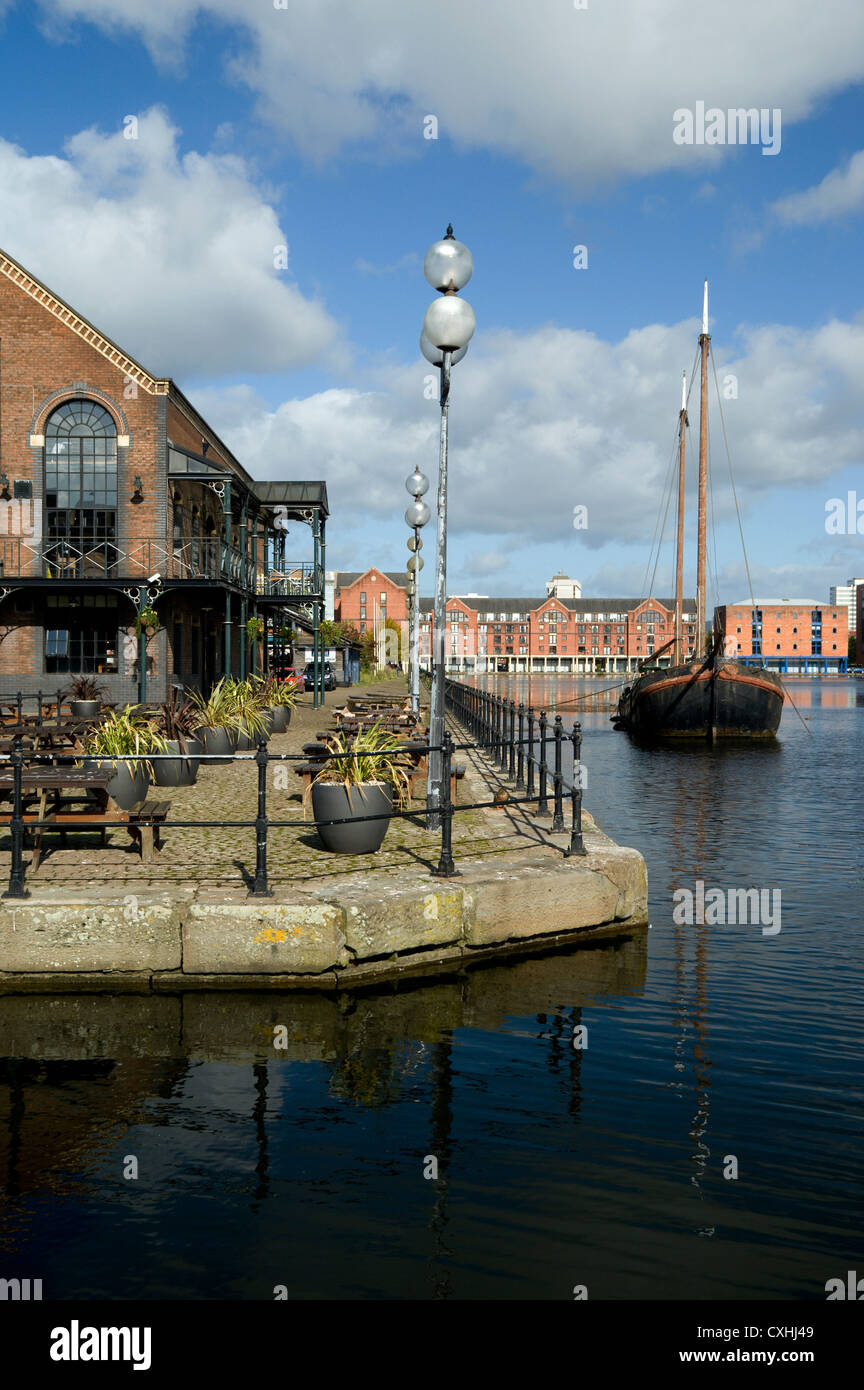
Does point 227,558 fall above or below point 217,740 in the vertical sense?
above

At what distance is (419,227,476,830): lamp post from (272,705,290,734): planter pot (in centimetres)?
1028

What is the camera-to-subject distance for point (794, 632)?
179 meters

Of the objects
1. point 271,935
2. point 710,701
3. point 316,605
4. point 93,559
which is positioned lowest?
point 271,935

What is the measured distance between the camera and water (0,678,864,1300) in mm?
3896

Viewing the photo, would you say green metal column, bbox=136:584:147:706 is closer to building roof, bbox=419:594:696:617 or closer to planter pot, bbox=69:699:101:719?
planter pot, bbox=69:699:101:719

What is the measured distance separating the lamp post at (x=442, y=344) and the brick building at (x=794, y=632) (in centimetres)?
17492

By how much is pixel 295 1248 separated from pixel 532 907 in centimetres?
397

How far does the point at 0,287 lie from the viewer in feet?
78.4

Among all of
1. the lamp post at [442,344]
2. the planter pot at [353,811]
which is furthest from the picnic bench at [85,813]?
the lamp post at [442,344]

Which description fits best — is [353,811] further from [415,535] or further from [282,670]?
[282,670]

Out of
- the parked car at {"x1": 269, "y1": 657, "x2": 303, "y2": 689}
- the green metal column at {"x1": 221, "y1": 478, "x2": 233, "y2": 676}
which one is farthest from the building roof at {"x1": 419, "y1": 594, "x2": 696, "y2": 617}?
the green metal column at {"x1": 221, "y1": 478, "x2": 233, "y2": 676}

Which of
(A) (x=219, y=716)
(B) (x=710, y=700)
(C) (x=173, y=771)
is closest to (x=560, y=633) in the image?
(B) (x=710, y=700)

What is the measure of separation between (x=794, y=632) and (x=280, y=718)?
173778mm

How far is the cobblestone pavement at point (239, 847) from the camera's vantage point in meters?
7.58
